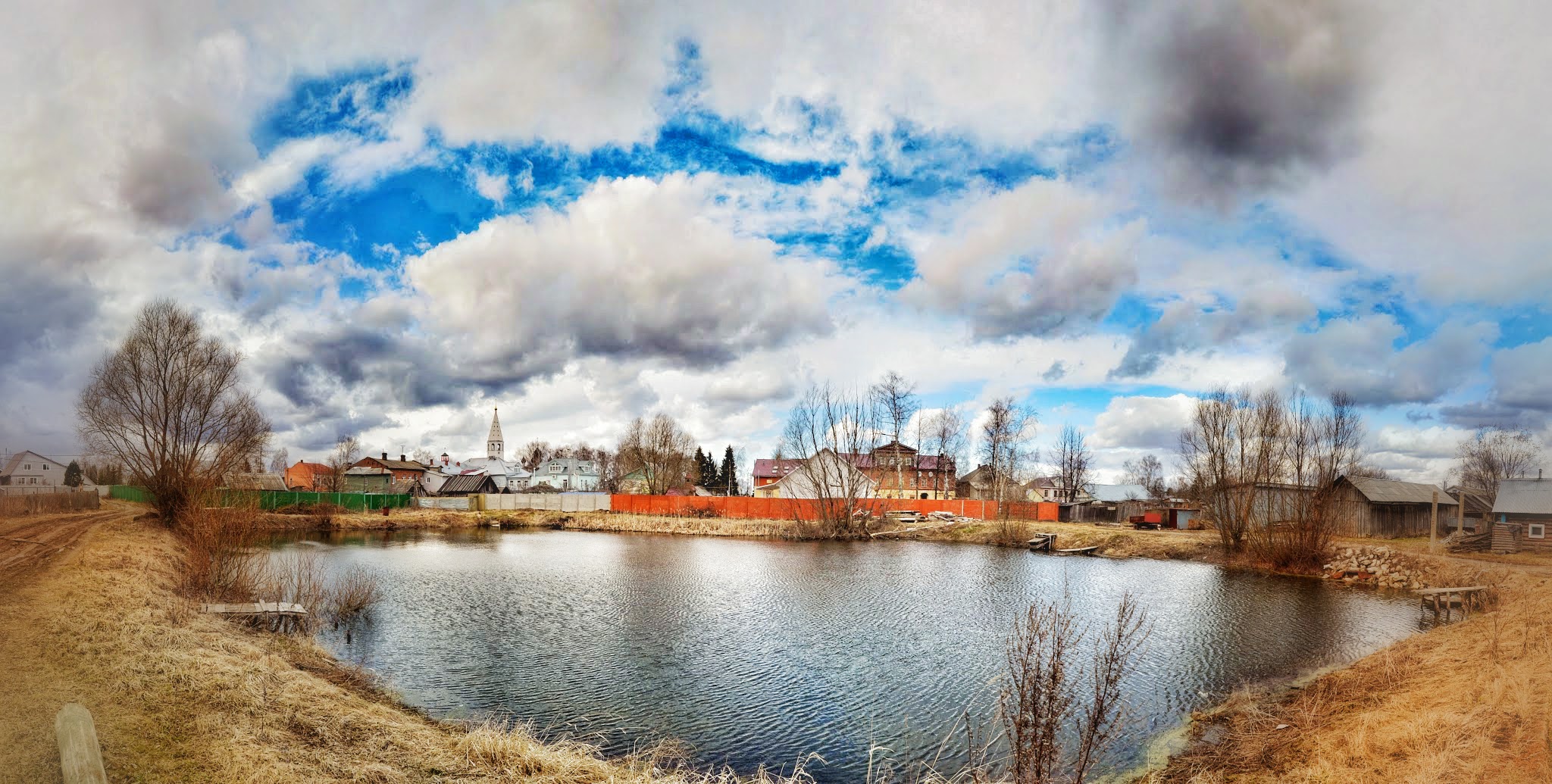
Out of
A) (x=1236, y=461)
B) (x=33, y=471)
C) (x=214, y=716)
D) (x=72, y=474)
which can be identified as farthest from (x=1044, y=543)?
(x=72, y=474)

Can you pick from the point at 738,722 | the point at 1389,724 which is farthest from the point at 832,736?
the point at 1389,724

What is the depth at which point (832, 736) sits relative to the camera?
36.5ft

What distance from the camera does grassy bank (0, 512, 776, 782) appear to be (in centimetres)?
708

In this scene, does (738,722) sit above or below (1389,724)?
below

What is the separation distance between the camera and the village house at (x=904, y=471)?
60.2 m

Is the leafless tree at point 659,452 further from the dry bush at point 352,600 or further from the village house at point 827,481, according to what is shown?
the dry bush at point 352,600

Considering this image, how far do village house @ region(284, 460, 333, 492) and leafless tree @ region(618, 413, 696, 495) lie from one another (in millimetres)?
37619

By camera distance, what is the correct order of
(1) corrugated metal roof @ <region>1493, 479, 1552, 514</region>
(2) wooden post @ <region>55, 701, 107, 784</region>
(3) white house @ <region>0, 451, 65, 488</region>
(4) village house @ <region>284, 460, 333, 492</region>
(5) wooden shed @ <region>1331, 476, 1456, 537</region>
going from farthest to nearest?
(4) village house @ <region>284, 460, 333, 492</region>
(5) wooden shed @ <region>1331, 476, 1456, 537</region>
(1) corrugated metal roof @ <region>1493, 479, 1552, 514</region>
(3) white house @ <region>0, 451, 65, 488</region>
(2) wooden post @ <region>55, 701, 107, 784</region>

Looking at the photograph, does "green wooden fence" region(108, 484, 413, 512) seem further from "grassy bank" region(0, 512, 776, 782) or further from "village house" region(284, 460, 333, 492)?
"grassy bank" region(0, 512, 776, 782)

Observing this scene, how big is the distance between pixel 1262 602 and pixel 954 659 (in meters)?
16.1

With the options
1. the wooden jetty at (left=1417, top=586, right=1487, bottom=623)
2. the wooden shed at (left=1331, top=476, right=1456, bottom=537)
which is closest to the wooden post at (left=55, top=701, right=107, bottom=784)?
the wooden jetty at (left=1417, top=586, right=1487, bottom=623)

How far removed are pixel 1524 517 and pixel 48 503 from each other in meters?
77.2

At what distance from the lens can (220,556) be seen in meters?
17.4

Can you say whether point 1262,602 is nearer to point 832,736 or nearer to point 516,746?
point 832,736
